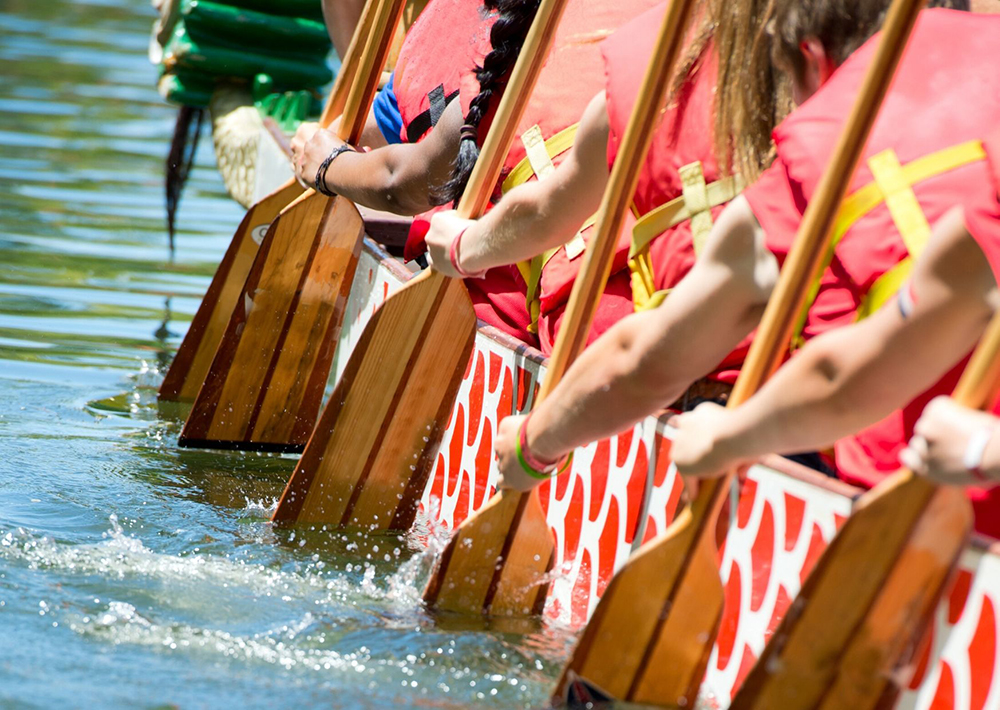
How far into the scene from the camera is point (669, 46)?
2.09 metres

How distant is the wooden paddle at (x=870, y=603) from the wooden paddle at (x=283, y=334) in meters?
2.15

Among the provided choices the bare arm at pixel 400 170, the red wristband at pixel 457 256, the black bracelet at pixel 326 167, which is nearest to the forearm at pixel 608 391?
the red wristband at pixel 457 256

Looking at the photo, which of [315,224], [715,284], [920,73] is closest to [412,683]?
[715,284]

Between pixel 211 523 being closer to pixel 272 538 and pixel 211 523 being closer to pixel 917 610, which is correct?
pixel 272 538

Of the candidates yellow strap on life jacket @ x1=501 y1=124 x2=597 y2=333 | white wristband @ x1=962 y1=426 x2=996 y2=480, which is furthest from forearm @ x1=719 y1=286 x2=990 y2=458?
yellow strap on life jacket @ x1=501 y1=124 x2=597 y2=333

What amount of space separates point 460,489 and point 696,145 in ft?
3.61

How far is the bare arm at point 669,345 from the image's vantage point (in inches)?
73.1

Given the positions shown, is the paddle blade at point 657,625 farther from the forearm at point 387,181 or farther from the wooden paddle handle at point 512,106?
the forearm at point 387,181

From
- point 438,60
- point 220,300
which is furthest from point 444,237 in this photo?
point 220,300

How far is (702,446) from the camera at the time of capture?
1815 millimetres

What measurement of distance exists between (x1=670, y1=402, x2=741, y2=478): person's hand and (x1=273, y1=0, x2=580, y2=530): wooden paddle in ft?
3.88

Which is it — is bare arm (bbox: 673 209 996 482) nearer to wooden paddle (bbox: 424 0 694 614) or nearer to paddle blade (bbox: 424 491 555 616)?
wooden paddle (bbox: 424 0 694 614)

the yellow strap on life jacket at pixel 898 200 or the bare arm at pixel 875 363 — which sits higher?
the yellow strap on life jacket at pixel 898 200

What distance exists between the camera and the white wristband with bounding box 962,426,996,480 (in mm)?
1488
